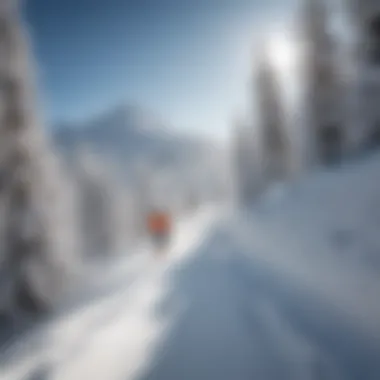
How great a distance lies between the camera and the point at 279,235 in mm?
13898

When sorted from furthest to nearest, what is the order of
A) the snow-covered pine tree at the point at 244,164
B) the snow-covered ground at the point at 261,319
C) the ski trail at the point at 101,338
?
Answer: the snow-covered pine tree at the point at 244,164
the ski trail at the point at 101,338
the snow-covered ground at the point at 261,319

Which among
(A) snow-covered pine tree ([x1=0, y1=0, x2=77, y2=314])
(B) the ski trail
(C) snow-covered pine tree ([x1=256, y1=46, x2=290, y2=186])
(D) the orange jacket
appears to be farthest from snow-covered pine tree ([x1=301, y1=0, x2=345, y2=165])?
(A) snow-covered pine tree ([x1=0, y1=0, x2=77, y2=314])

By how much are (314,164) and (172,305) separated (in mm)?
16989

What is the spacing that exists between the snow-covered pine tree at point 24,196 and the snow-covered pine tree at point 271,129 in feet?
71.4

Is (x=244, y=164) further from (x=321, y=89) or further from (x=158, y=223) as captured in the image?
(x=158, y=223)

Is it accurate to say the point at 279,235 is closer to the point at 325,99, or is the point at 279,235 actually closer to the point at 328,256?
the point at 328,256

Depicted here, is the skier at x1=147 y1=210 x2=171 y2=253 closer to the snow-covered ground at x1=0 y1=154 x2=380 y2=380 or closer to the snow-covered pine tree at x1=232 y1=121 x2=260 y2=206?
the snow-covered ground at x1=0 y1=154 x2=380 y2=380

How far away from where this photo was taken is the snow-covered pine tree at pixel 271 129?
109ft

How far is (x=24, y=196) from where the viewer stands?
14.3m

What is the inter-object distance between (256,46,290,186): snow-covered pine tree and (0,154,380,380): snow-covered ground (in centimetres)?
2131

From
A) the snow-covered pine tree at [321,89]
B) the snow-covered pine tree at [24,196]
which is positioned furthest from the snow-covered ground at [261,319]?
the snow-covered pine tree at [321,89]

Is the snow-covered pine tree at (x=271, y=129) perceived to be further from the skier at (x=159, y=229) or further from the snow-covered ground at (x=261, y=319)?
the snow-covered ground at (x=261, y=319)

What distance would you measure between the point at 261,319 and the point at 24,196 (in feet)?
35.5

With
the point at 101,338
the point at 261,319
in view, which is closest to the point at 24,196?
the point at 101,338
